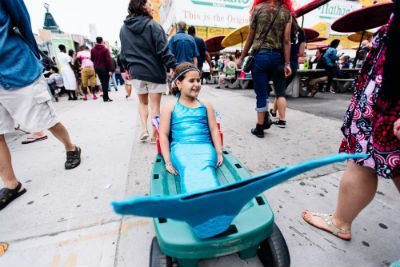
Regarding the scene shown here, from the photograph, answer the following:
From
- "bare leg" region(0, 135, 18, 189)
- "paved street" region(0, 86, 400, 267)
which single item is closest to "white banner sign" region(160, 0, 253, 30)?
"paved street" region(0, 86, 400, 267)

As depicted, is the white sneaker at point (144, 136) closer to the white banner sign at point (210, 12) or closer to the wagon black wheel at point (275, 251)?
the wagon black wheel at point (275, 251)

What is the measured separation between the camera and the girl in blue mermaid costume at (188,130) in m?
1.50

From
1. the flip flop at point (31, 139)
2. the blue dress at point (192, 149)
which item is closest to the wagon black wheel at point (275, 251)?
the blue dress at point (192, 149)

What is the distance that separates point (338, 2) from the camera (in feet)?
66.3

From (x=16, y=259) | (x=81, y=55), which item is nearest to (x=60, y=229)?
(x=16, y=259)

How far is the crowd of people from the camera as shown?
3.08 feet

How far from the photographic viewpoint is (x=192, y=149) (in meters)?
1.58

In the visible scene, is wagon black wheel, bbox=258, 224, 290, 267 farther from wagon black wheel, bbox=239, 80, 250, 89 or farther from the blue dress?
wagon black wheel, bbox=239, 80, 250, 89

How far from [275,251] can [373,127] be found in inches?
28.3

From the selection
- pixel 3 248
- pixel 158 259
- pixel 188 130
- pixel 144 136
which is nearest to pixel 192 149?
pixel 188 130

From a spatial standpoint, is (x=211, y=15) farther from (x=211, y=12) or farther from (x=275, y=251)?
(x=275, y=251)

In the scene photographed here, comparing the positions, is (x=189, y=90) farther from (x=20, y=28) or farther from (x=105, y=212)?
(x=20, y=28)

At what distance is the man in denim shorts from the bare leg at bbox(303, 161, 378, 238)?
236cm

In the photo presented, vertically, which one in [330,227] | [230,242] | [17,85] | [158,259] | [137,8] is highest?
[137,8]
